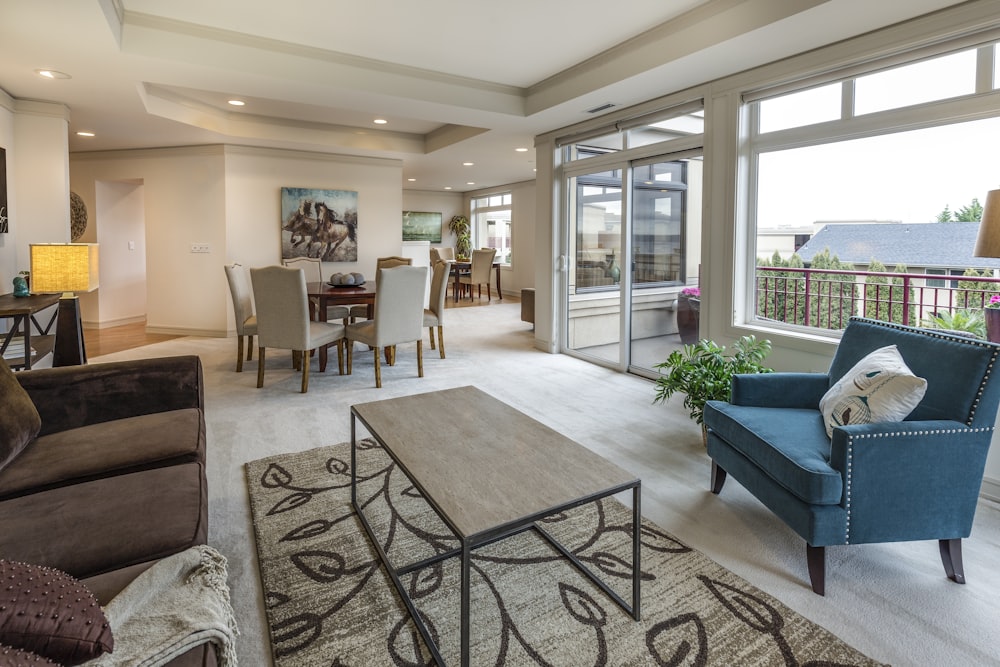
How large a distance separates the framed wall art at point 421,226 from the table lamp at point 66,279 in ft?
28.1

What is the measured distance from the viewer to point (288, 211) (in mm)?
6898

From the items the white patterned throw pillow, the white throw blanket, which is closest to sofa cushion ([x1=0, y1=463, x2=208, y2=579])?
the white throw blanket

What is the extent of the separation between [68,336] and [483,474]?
11.2 ft

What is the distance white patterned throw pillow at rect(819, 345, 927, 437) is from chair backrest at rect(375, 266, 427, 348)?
10.5 ft

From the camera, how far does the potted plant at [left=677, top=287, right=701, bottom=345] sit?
14.3ft

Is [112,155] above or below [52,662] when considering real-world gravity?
above

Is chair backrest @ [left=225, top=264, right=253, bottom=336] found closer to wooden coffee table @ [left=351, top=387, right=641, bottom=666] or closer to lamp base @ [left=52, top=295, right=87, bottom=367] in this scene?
lamp base @ [left=52, top=295, right=87, bottom=367]

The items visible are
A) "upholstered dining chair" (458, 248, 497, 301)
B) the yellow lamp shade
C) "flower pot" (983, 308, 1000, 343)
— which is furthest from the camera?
"upholstered dining chair" (458, 248, 497, 301)

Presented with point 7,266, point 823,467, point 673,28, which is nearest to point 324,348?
point 7,266

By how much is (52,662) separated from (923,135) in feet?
12.9

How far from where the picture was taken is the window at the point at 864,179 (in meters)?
2.75

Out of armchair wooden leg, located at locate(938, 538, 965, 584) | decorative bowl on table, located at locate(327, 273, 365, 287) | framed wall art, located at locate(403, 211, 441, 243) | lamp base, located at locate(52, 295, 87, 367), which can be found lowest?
armchair wooden leg, located at locate(938, 538, 965, 584)

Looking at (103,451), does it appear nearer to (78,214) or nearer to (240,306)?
(240,306)

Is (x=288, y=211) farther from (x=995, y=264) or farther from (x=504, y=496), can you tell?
(x=995, y=264)
